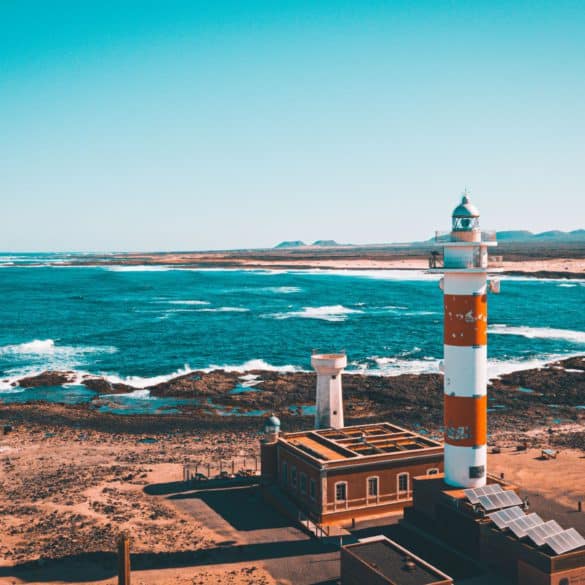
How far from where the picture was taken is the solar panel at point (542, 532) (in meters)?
23.1

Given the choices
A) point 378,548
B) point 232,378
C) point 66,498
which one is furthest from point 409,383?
point 378,548

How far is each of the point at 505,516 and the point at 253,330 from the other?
73.0 m

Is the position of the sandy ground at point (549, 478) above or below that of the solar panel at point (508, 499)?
below

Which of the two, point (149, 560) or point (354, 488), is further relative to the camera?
point (354, 488)

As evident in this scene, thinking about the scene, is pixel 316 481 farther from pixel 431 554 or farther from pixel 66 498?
pixel 66 498

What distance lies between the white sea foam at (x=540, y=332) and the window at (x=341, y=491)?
64.8 meters

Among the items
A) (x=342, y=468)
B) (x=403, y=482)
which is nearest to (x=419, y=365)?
(x=403, y=482)

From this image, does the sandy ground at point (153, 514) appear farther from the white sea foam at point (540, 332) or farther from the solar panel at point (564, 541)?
the white sea foam at point (540, 332)

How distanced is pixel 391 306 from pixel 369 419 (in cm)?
7524

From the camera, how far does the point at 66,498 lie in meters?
35.3

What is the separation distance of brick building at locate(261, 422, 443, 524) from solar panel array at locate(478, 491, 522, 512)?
255 inches

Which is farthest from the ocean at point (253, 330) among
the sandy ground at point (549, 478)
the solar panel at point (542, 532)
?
the solar panel at point (542, 532)

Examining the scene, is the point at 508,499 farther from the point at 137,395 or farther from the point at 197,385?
the point at 137,395

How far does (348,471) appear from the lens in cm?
3155
